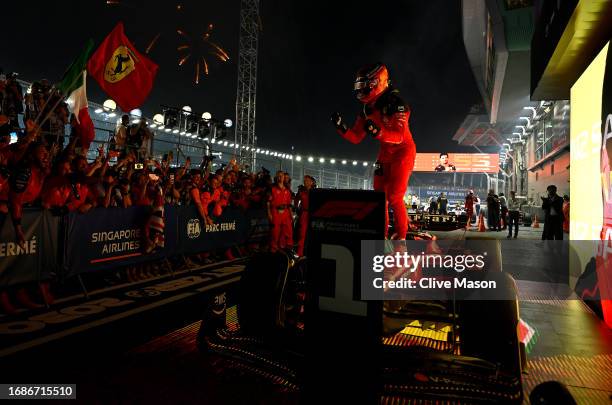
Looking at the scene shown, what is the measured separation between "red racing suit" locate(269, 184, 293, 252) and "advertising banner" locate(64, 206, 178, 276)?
297cm

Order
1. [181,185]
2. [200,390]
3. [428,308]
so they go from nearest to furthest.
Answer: [200,390]
[428,308]
[181,185]

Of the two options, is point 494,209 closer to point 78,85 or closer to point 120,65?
point 120,65

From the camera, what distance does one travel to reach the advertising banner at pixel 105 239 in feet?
18.4

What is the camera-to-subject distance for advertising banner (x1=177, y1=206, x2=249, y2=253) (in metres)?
8.09

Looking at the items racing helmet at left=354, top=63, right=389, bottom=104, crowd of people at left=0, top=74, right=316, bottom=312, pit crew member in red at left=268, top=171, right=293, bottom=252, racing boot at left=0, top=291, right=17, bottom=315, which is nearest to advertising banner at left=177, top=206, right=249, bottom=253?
crowd of people at left=0, top=74, right=316, bottom=312

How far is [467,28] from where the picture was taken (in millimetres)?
36125

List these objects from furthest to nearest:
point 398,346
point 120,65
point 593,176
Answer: point 120,65
point 593,176
point 398,346

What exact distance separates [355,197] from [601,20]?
4731 millimetres

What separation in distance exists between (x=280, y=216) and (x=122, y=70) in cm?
466

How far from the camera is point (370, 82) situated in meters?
4.85

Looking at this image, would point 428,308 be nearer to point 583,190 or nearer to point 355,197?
point 355,197

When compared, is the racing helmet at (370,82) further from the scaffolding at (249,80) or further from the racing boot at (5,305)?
the scaffolding at (249,80)

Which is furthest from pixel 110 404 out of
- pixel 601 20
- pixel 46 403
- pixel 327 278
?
pixel 601 20

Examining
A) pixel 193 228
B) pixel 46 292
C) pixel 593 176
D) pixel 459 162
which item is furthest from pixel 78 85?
pixel 459 162
